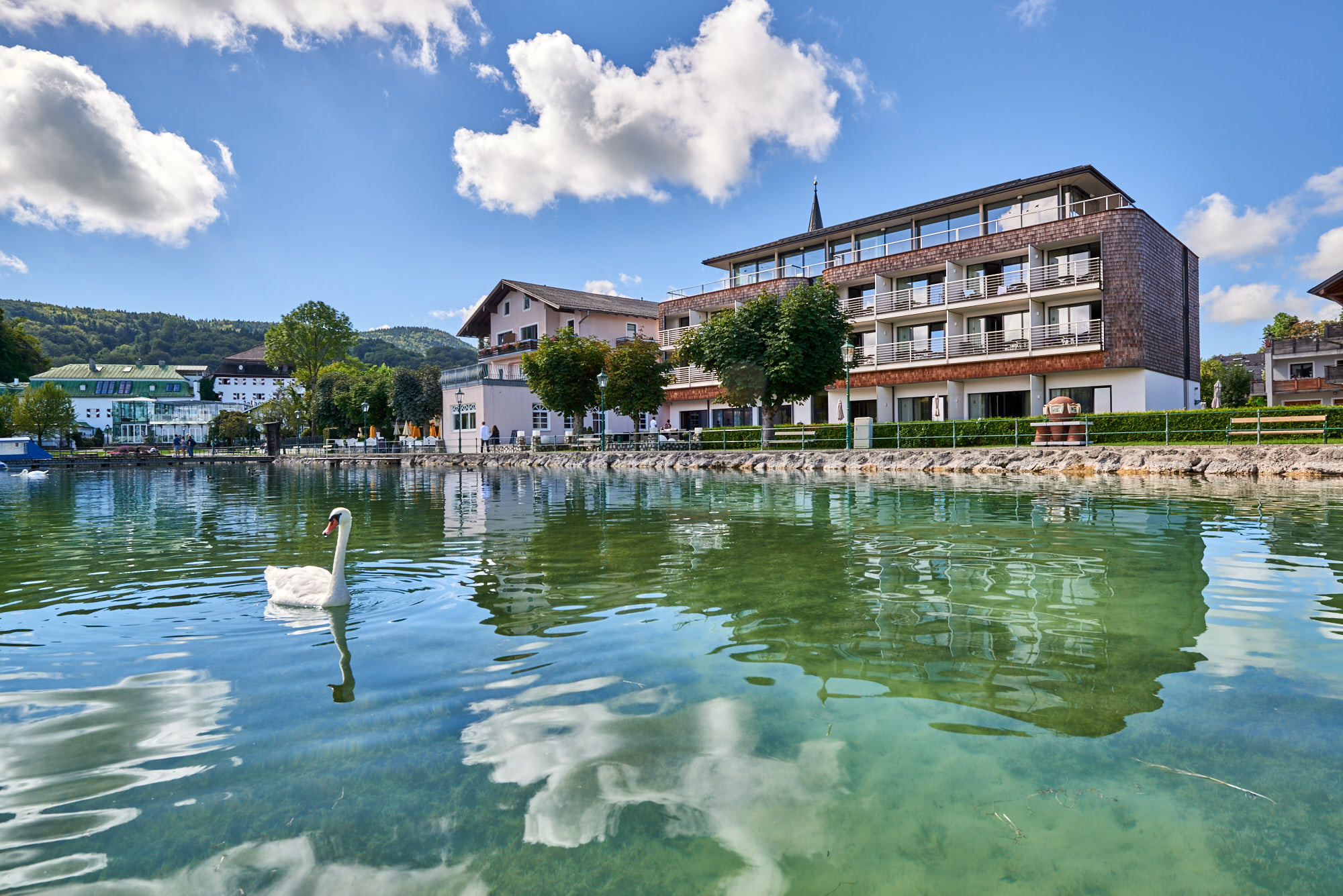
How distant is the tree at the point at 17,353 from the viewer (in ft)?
224

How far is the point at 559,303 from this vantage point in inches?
1977

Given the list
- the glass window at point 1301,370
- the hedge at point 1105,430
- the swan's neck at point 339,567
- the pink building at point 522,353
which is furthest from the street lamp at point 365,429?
the glass window at point 1301,370

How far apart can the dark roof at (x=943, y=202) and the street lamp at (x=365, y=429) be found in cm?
2794

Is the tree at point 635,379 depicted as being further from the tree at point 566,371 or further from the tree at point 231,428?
the tree at point 231,428

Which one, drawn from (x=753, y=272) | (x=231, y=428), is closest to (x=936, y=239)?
(x=753, y=272)

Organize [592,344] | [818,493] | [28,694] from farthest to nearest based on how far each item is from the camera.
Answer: [592,344], [818,493], [28,694]

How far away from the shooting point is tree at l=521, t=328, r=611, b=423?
3959cm

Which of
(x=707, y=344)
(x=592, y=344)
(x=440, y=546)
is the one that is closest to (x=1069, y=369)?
(x=707, y=344)

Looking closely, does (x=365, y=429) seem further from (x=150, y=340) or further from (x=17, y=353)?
(x=150, y=340)

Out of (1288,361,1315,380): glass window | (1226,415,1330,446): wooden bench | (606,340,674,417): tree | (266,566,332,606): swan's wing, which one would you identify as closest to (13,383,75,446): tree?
(606,340,674,417): tree

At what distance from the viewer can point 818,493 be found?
617 inches

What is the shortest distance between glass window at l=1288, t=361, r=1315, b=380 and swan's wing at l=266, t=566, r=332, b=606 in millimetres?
72300

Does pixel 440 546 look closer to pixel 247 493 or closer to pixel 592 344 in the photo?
pixel 247 493

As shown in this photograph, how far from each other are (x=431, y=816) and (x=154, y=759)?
148cm
